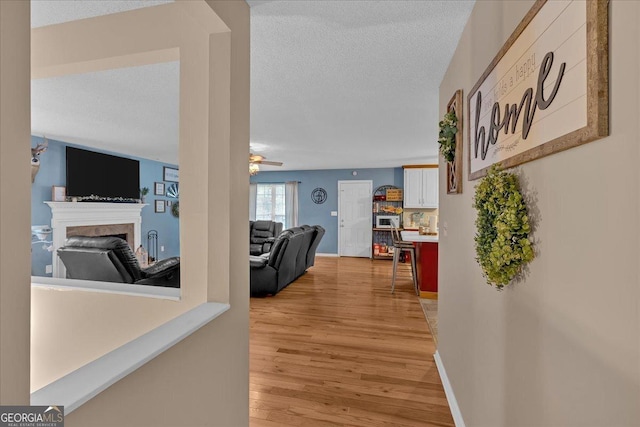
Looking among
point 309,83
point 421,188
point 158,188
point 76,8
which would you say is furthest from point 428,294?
point 158,188

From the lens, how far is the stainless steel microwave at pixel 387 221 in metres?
7.37

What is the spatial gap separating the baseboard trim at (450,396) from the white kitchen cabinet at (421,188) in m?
5.10

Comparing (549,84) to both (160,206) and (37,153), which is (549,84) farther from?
(160,206)

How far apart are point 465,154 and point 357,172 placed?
6219mm

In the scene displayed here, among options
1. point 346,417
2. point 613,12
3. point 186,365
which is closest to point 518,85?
point 613,12

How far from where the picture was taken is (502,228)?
3.15 feet

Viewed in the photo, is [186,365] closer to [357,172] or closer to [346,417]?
[346,417]

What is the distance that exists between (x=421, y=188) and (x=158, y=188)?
617cm

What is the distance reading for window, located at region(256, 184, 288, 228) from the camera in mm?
8344

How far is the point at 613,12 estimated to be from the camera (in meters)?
0.59

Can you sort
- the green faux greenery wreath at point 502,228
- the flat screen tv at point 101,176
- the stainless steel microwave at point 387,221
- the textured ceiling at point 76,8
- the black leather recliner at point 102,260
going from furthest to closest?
the stainless steel microwave at point 387,221, the flat screen tv at point 101,176, the black leather recliner at point 102,260, the textured ceiling at point 76,8, the green faux greenery wreath at point 502,228

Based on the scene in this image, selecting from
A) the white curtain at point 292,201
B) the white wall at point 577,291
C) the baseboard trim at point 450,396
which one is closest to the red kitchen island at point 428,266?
the baseboard trim at point 450,396

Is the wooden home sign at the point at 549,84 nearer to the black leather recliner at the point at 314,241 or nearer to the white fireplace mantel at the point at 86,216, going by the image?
the black leather recliner at the point at 314,241

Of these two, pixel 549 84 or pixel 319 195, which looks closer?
pixel 549 84
